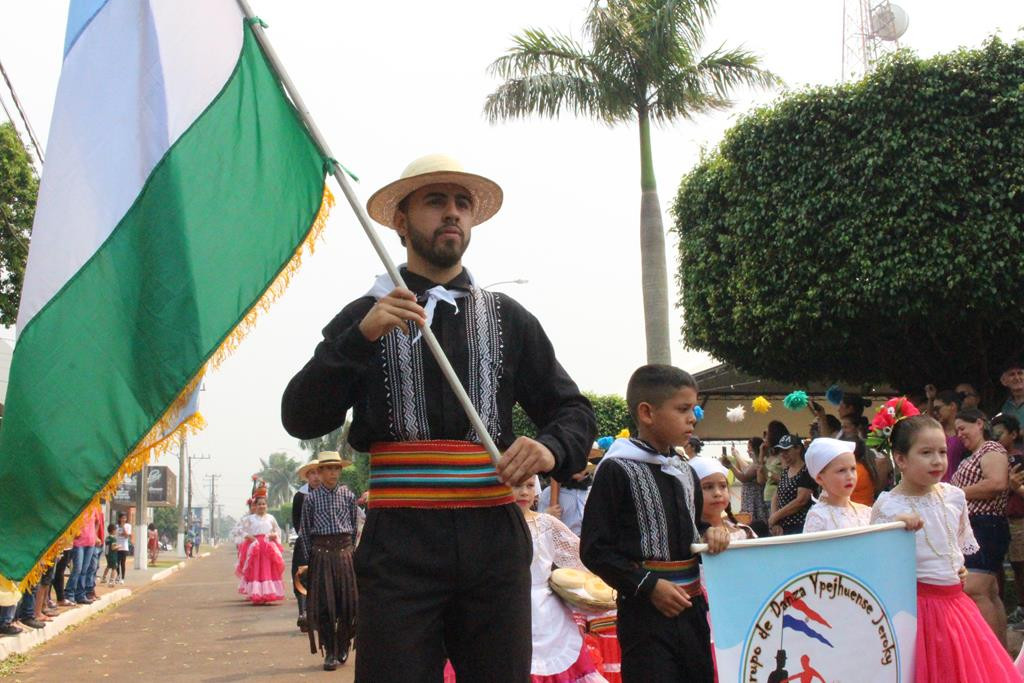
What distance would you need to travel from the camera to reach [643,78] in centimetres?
2056

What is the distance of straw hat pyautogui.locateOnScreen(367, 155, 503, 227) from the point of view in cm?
348

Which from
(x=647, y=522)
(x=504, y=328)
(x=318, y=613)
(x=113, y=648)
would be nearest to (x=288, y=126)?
(x=504, y=328)

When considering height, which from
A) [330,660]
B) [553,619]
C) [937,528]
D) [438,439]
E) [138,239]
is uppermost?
[138,239]

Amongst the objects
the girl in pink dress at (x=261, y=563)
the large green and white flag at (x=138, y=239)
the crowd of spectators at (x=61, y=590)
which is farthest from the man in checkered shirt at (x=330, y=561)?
the girl in pink dress at (x=261, y=563)

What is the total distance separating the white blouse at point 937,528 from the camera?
18.8 feet

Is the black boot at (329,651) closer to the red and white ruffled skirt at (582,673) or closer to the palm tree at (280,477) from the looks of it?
the red and white ruffled skirt at (582,673)

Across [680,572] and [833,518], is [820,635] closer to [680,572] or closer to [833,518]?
[680,572]

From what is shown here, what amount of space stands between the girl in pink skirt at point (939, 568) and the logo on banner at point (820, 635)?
0.37 meters

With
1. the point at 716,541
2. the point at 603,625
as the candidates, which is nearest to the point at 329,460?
the point at 603,625

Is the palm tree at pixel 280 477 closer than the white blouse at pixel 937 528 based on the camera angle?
No

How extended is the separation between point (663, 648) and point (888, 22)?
40.7 m

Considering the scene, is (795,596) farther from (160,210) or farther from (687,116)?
(687,116)

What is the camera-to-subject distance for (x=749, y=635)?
466 cm

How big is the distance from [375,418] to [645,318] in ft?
56.3
